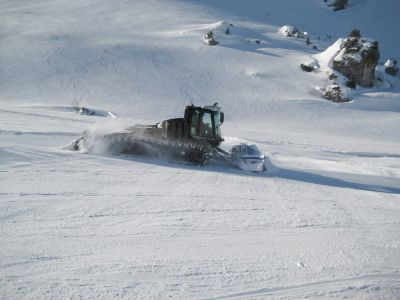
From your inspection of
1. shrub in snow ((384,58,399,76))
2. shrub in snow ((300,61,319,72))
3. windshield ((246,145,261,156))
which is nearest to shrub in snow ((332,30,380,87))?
shrub in snow ((300,61,319,72))

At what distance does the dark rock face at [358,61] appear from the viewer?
101ft

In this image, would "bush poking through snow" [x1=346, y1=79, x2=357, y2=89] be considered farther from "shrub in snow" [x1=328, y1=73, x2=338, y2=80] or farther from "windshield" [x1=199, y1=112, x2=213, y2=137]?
"windshield" [x1=199, y1=112, x2=213, y2=137]

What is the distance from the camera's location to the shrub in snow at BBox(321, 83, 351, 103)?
1145 inches

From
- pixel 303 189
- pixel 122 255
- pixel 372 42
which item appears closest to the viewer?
pixel 122 255

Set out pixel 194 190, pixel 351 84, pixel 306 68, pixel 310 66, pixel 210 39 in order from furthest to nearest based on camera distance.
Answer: pixel 210 39 → pixel 306 68 → pixel 310 66 → pixel 351 84 → pixel 194 190

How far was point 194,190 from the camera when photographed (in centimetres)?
857

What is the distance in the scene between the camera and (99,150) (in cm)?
1220

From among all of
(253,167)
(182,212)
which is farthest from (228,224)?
(253,167)

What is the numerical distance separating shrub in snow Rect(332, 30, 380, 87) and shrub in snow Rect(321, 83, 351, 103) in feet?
7.90

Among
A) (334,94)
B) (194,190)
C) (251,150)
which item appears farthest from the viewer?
(334,94)

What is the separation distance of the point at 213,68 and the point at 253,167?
22.0 metres

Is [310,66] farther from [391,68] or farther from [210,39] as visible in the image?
[210,39]

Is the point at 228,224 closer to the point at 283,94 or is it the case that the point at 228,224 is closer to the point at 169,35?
the point at 283,94

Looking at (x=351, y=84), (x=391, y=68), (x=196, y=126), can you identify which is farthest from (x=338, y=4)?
(x=196, y=126)
